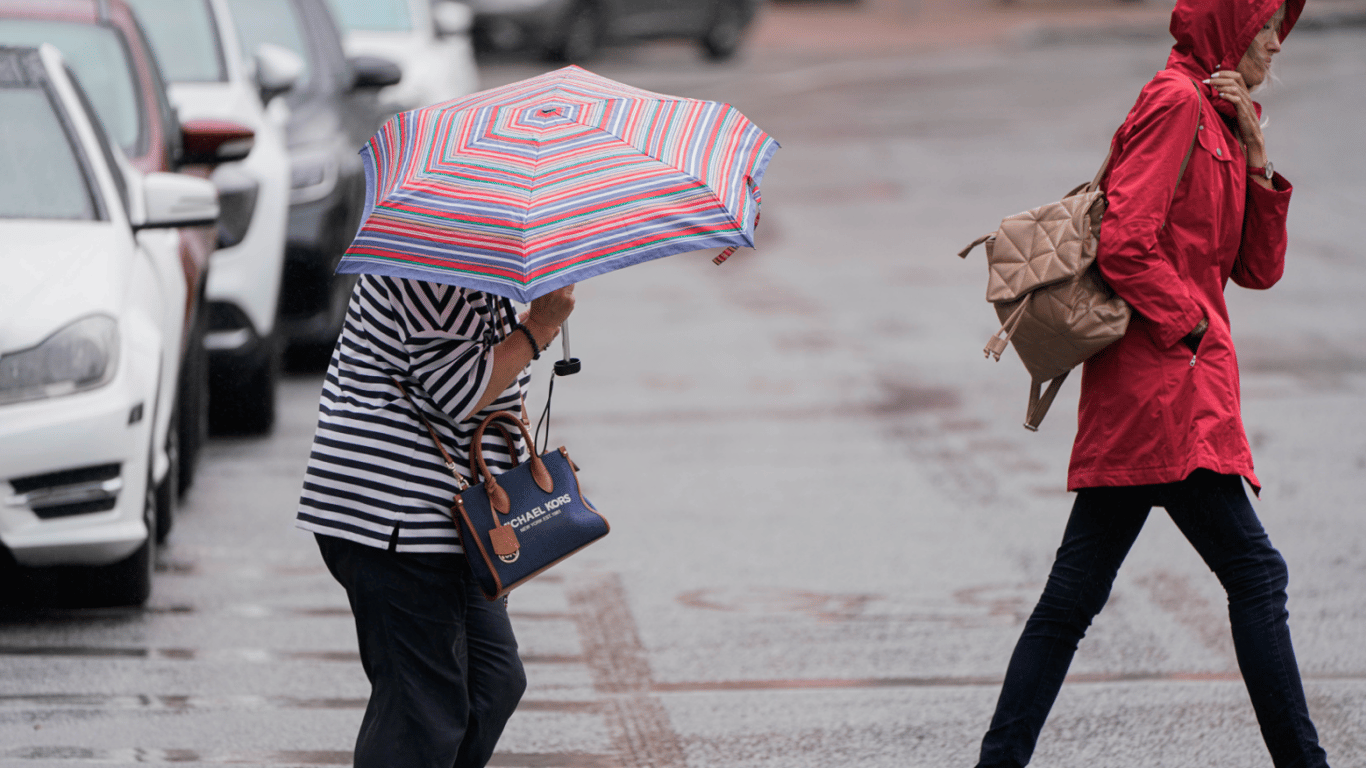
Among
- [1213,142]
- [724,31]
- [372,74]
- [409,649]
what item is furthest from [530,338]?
[724,31]

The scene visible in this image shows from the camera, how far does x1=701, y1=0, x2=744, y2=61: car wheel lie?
24391mm

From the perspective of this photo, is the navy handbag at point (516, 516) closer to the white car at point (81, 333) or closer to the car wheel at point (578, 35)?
the white car at point (81, 333)

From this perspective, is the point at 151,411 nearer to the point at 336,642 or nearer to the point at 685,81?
the point at 336,642

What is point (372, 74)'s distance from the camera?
9562mm

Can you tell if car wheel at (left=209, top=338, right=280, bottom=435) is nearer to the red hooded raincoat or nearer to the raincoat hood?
the red hooded raincoat

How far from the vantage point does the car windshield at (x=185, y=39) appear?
8.08 meters

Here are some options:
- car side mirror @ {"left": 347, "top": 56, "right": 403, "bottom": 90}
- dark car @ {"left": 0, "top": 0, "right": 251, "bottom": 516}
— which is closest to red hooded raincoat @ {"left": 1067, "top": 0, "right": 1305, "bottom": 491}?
dark car @ {"left": 0, "top": 0, "right": 251, "bottom": 516}

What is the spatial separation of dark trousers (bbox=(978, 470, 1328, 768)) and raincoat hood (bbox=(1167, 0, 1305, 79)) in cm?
88

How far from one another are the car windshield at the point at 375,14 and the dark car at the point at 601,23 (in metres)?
10.0

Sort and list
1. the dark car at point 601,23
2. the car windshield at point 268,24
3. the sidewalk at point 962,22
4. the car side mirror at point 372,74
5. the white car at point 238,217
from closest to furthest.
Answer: the white car at point 238,217, the car side mirror at point 372,74, the car windshield at point 268,24, the dark car at point 601,23, the sidewalk at point 962,22

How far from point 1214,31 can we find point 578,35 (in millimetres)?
20219

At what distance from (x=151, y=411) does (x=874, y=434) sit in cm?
349

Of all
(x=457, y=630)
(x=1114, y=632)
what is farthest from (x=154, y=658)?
(x=1114, y=632)

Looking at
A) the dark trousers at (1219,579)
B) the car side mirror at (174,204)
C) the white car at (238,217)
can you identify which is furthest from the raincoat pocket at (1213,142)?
the white car at (238,217)
